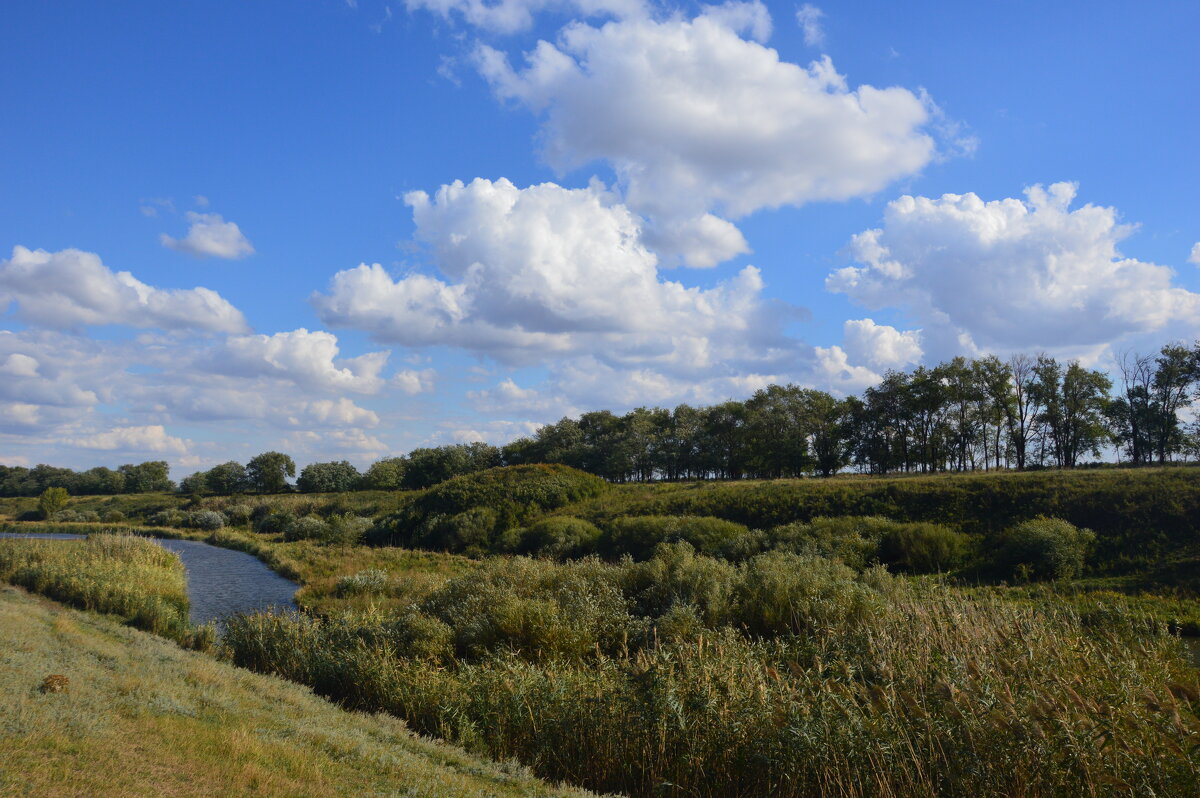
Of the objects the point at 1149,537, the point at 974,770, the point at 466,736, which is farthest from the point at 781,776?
the point at 1149,537

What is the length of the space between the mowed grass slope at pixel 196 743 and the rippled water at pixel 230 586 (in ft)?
33.5

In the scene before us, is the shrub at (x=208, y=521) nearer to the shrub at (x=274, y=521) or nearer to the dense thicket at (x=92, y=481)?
the shrub at (x=274, y=521)

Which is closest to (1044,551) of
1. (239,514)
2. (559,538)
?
(559,538)

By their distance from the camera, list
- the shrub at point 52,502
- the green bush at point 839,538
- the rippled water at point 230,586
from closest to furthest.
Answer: the green bush at point 839,538
the rippled water at point 230,586
the shrub at point 52,502

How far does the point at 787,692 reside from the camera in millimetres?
7312

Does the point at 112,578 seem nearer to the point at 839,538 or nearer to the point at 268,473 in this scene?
the point at 839,538

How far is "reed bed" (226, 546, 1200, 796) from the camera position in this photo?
17.3 ft

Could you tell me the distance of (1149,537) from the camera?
2147 cm

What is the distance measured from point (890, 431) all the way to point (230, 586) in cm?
5157

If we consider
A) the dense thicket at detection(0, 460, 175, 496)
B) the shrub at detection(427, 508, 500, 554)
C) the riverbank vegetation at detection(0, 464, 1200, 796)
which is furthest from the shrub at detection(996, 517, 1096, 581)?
the dense thicket at detection(0, 460, 175, 496)

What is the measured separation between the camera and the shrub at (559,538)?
32.9 meters

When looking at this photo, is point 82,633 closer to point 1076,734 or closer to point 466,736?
point 466,736

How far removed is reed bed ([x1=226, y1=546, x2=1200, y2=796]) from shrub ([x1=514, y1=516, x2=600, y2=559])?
718 inches

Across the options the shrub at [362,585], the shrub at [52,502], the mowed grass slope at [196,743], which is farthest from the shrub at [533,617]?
the shrub at [52,502]
